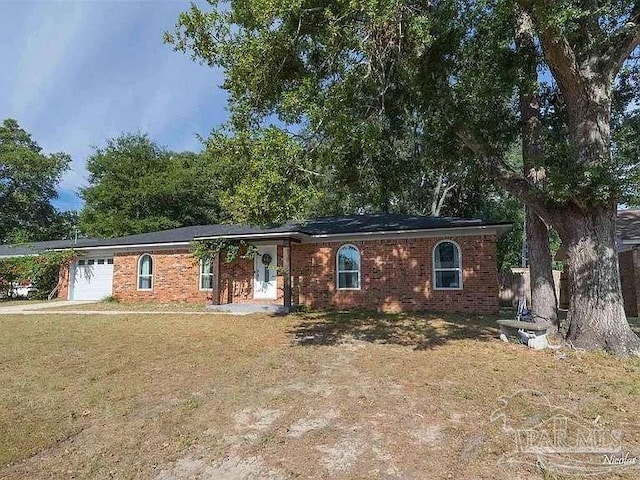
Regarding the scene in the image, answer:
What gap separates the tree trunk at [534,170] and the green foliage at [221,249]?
29.6 feet

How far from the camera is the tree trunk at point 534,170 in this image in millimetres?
8109

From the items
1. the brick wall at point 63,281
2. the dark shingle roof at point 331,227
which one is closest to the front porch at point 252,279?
the dark shingle roof at point 331,227

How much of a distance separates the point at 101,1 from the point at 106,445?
10.2 meters

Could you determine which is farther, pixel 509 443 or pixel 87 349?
pixel 87 349

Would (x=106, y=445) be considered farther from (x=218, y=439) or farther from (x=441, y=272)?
(x=441, y=272)

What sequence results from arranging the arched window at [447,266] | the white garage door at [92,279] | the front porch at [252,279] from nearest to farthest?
1. the arched window at [447,266]
2. the front porch at [252,279]
3. the white garage door at [92,279]

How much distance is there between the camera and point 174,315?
12.5 meters

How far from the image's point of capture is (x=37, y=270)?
19344 mm

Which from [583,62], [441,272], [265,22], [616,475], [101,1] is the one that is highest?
[101,1]

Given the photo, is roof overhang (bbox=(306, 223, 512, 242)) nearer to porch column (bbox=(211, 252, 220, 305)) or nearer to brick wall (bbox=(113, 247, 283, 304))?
brick wall (bbox=(113, 247, 283, 304))

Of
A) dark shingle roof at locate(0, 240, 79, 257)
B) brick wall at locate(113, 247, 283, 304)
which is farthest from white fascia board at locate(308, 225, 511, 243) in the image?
dark shingle roof at locate(0, 240, 79, 257)

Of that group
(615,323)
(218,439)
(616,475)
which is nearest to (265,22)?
(218,439)

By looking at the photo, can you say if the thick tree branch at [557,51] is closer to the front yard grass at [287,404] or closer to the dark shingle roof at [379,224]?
the front yard grass at [287,404]

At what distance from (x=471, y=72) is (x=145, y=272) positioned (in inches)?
573
